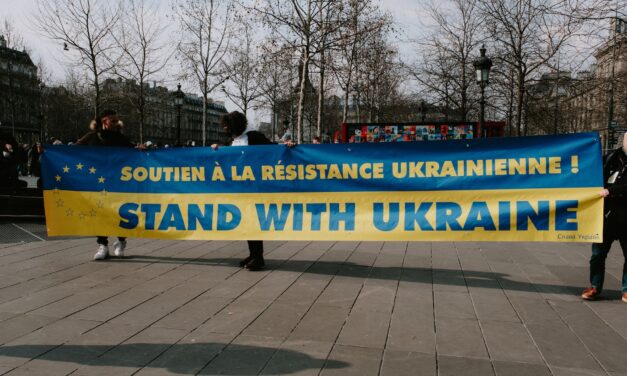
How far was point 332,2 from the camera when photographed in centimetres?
2395

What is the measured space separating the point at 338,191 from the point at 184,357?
2698 mm

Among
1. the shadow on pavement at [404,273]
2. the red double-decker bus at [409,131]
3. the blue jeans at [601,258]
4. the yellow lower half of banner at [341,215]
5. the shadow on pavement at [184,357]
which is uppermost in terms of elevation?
the red double-decker bus at [409,131]

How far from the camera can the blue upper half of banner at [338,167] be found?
4.95 metres

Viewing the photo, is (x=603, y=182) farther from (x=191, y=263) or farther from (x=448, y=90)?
(x=448, y=90)

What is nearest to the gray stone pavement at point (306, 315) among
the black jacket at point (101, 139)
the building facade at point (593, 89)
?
the black jacket at point (101, 139)

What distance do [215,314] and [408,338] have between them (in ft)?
5.50

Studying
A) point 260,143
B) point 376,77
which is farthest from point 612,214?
point 376,77

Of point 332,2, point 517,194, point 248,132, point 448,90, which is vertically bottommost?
point 517,194

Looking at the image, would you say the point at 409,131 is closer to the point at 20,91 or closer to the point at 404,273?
the point at 404,273

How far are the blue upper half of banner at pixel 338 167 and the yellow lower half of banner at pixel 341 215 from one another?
102 millimetres

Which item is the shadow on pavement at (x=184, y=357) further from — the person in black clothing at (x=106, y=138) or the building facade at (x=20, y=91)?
the building facade at (x=20, y=91)

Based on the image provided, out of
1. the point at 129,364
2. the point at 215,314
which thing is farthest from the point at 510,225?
the point at 129,364

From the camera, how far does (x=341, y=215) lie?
550 centimetres

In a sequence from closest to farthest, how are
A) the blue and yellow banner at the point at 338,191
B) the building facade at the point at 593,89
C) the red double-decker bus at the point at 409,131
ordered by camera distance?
1. the blue and yellow banner at the point at 338,191
2. the building facade at the point at 593,89
3. the red double-decker bus at the point at 409,131
